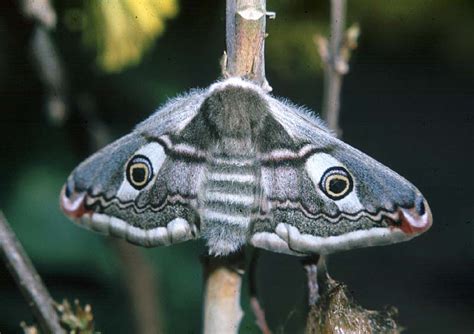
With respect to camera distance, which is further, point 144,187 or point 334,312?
point 144,187

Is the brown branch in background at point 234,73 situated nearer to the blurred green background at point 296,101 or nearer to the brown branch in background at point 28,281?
the blurred green background at point 296,101

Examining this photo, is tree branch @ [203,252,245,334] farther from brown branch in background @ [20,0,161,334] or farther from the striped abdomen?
brown branch in background @ [20,0,161,334]

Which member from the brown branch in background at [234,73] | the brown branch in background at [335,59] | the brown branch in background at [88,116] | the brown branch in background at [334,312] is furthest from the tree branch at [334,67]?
the brown branch in background at [88,116]

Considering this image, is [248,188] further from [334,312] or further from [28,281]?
[28,281]

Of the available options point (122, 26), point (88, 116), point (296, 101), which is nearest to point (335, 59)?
point (122, 26)

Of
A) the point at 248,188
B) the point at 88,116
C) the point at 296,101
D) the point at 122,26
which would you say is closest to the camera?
the point at 248,188

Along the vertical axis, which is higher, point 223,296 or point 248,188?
point 248,188

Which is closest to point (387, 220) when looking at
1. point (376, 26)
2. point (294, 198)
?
point (294, 198)

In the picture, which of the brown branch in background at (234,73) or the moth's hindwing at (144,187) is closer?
the brown branch in background at (234,73)
